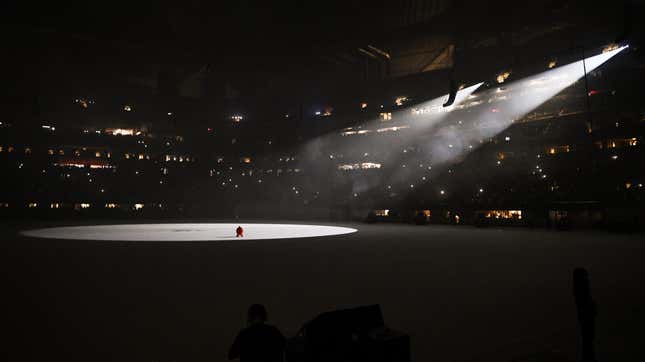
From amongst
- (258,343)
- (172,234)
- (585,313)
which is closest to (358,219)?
(172,234)

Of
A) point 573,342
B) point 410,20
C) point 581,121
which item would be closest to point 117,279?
point 573,342

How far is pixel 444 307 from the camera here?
673 cm

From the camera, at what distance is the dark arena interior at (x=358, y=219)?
16.8 feet

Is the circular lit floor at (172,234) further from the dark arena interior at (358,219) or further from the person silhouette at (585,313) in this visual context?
the person silhouette at (585,313)

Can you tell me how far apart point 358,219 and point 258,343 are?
36229mm

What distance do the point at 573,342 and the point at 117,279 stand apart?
8.90m

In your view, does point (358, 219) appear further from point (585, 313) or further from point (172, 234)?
point (585, 313)

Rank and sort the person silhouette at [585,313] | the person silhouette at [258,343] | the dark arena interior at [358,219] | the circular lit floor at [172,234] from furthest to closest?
the circular lit floor at [172,234]
the dark arena interior at [358,219]
the person silhouette at [585,313]
the person silhouette at [258,343]

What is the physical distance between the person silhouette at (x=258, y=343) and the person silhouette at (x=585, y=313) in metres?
3.45

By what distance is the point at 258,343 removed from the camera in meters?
3.01

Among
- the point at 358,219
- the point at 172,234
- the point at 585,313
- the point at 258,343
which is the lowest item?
the point at 358,219

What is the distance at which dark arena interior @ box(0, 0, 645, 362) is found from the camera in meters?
5.12

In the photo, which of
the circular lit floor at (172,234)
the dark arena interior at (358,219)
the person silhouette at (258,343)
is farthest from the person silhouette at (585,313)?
the circular lit floor at (172,234)

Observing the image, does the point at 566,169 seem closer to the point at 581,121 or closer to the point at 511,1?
the point at 581,121
